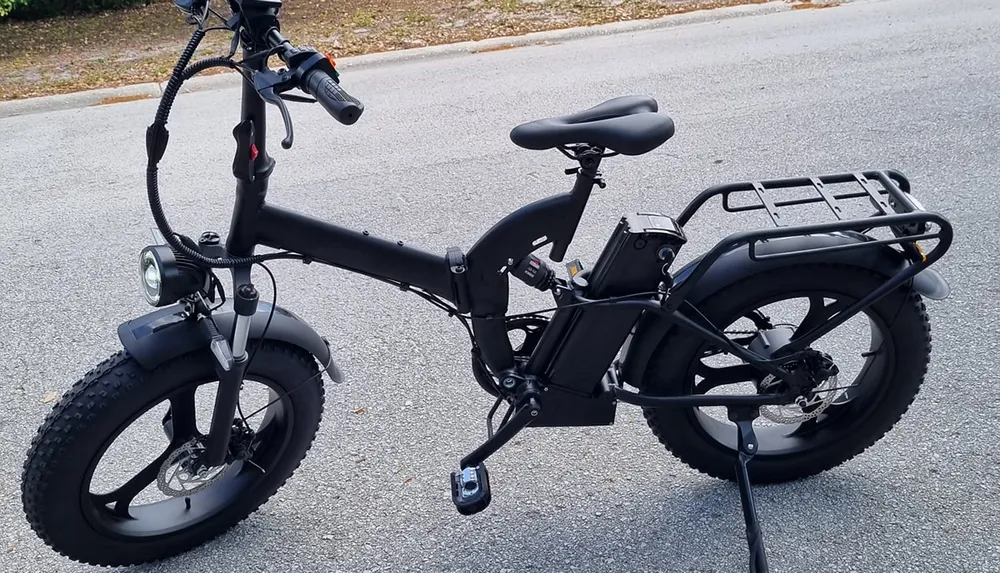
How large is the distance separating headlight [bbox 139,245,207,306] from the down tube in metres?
0.19

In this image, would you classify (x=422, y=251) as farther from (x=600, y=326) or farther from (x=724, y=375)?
(x=724, y=375)

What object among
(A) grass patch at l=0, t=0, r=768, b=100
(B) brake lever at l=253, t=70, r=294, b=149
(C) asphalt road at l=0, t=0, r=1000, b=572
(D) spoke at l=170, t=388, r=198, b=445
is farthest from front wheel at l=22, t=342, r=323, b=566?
(A) grass patch at l=0, t=0, r=768, b=100

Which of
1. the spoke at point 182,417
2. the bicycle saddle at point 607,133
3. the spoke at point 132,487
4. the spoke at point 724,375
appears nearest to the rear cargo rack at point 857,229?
the spoke at point 724,375

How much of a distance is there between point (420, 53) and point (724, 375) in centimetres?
520

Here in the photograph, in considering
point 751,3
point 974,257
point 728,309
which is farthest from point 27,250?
point 751,3

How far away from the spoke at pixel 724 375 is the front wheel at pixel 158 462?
1.18 meters

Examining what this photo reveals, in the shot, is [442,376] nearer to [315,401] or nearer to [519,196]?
[315,401]

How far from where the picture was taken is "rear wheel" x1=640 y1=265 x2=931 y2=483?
2.46 metres

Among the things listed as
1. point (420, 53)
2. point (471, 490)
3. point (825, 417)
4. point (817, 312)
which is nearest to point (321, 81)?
point (471, 490)

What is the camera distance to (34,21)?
28.1 feet

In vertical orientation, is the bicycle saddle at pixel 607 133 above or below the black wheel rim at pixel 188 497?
above

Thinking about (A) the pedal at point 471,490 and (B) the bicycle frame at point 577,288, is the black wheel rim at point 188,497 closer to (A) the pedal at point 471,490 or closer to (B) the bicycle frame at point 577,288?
(B) the bicycle frame at point 577,288

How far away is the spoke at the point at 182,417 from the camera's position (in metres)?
2.42

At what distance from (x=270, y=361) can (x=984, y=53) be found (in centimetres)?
632
